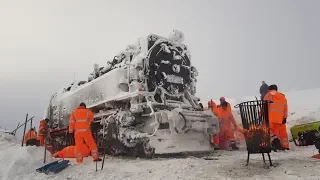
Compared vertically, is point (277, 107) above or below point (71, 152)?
above

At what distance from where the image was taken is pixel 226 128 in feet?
31.4

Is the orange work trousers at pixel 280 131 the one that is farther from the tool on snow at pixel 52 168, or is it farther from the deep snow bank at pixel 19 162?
the deep snow bank at pixel 19 162

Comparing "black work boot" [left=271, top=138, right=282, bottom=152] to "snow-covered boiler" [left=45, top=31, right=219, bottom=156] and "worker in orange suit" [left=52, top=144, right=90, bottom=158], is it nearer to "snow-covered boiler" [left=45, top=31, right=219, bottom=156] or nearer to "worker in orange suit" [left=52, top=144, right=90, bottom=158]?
"snow-covered boiler" [left=45, top=31, right=219, bottom=156]

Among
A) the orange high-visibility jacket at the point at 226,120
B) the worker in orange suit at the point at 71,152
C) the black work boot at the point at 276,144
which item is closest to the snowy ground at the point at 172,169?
the worker in orange suit at the point at 71,152

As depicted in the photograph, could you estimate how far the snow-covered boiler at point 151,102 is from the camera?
7.00 m

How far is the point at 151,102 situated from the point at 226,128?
3.39 meters

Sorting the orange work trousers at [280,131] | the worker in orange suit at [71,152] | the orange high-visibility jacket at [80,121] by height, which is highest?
the orange high-visibility jacket at [80,121]

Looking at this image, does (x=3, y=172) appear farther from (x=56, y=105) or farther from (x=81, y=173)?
(x=56, y=105)

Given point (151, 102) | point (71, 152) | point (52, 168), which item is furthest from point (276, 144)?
point (52, 168)


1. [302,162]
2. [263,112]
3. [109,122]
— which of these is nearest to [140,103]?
[109,122]

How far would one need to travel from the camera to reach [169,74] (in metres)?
8.17

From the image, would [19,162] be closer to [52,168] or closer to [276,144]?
[52,168]

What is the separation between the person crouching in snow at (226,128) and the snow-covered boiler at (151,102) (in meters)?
1.33

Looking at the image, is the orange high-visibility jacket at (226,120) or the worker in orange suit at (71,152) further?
the orange high-visibility jacket at (226,120)
